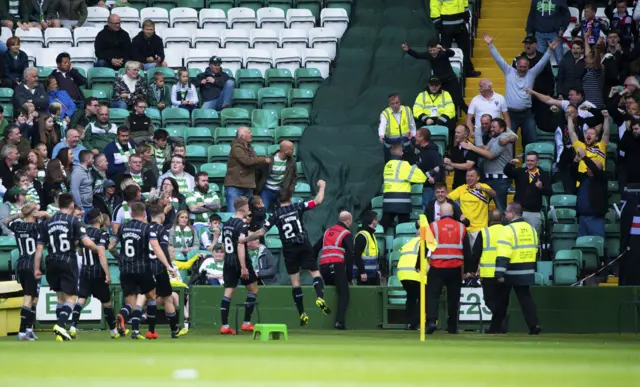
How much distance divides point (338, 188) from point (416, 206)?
5.06 feet

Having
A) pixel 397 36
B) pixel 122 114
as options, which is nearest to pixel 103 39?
pixel 122 114

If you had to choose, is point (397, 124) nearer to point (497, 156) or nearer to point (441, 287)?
point (497, 156)

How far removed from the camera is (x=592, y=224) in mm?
22125

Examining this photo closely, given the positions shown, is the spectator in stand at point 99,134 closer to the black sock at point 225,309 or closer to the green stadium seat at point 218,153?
the green stadium seat at point 218,153

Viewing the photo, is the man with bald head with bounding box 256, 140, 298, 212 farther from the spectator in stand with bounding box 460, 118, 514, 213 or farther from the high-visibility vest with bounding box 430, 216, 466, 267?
the high-visibility vest with bounding box 430, 216, 466, 267

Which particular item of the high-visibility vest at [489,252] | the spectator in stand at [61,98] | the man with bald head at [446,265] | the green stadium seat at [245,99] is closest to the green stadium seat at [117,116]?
the spectator in stand at [61,98]

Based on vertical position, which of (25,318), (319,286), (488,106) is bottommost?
(25,318)

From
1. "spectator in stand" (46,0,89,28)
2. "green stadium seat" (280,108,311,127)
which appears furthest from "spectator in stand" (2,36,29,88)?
"green stadium seat" (280,108,311,127)

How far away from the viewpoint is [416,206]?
2317 cm

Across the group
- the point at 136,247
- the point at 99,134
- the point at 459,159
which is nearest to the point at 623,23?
the point at 459,159

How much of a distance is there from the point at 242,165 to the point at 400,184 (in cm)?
272

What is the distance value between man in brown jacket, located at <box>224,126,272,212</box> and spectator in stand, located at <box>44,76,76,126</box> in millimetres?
3602

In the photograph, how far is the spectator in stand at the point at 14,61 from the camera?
25875 mm

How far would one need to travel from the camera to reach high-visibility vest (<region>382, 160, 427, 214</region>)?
22.5 m
